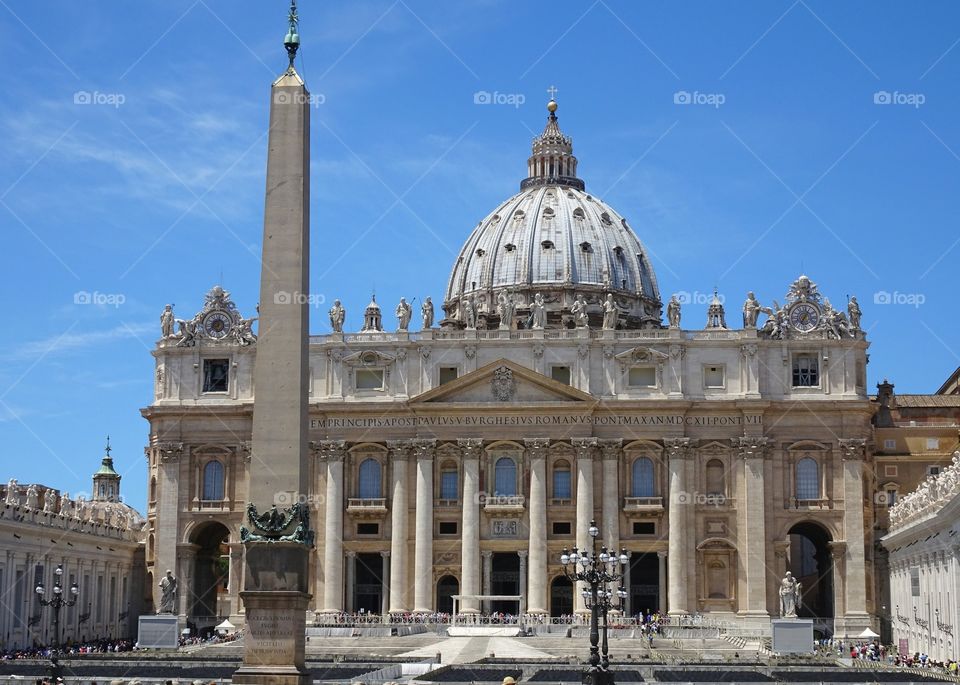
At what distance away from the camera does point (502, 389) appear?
89.9m

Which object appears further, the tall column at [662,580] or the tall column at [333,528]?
the tall column at [333,528]

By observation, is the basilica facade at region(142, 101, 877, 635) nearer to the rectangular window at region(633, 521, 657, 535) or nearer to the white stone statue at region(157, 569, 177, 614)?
the rectangular window at region(633, 521, 657, 535)

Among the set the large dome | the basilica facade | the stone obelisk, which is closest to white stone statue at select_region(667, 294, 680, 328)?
the basilica facade

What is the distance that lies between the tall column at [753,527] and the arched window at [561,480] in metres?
9.94

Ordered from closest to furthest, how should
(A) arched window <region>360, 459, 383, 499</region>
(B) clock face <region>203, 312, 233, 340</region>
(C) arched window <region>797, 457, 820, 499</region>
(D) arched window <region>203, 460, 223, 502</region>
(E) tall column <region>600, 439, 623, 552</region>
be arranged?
(E) tall column <region>600, 439, 623, 552</region> < (C) arched window <region>797, 457, 820, 499</region> < (A) arched window <region>360, 459, 383, 499</region> < (D) arched window <region>203, 460, 223, 502</region> < (B) clock face <region>203, 312, 233, 340</region>

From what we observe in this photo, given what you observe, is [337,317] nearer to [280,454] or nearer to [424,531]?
[424,531]

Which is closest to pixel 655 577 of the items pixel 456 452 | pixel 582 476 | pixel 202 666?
pixel 582 476

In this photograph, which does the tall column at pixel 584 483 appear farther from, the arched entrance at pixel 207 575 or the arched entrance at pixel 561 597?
the arched entrance at pixel 207 575

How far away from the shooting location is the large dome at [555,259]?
12338cm

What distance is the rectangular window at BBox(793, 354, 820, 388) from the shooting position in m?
90.5

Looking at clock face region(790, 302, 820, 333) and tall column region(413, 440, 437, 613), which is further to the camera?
clock face region(790, 302, 820, 333)

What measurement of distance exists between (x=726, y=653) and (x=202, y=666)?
2438 cm

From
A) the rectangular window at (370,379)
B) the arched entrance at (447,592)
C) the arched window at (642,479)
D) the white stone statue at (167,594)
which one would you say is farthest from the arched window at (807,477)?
the white stone statue at (167,594)

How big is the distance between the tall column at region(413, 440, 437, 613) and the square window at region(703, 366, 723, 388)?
1639 centimetres
